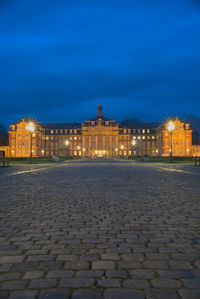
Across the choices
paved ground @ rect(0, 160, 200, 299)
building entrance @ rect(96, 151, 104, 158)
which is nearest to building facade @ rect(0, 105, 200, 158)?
building entrance @ rect(96, 151, 104, 158)

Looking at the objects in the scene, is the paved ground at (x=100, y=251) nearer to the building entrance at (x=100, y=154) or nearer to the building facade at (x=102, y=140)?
the building facade at (x=102, y=140)

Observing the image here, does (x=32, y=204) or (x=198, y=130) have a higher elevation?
(x=198, y=130)

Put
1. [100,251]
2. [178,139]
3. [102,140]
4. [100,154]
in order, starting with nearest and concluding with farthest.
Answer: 1. [100,251]
2. [178,139]
3. [102,140]
4. [100,154]

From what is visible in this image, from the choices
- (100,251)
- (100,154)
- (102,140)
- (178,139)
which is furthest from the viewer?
(100,154)

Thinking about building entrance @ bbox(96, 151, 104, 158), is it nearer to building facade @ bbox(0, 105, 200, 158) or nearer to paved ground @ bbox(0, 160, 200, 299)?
building facade @ bbox(0, 105, 200, 158)

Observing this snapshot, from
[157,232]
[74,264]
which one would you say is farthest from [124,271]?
[157,232]

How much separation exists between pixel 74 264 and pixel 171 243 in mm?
1622

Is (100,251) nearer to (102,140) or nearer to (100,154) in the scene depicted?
(102,140)

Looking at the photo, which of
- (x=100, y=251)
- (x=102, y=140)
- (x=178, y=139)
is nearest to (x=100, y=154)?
(x=102, y=140)

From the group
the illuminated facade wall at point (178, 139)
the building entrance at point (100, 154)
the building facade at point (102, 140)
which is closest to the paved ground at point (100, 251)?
the illuminated facade wall at point (178, 139)

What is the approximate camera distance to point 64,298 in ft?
7.68

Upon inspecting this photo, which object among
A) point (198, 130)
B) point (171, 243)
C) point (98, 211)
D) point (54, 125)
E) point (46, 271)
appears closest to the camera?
point (46, 271)

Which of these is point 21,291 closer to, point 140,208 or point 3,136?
point 140,208

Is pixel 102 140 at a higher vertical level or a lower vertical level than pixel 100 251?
higher
